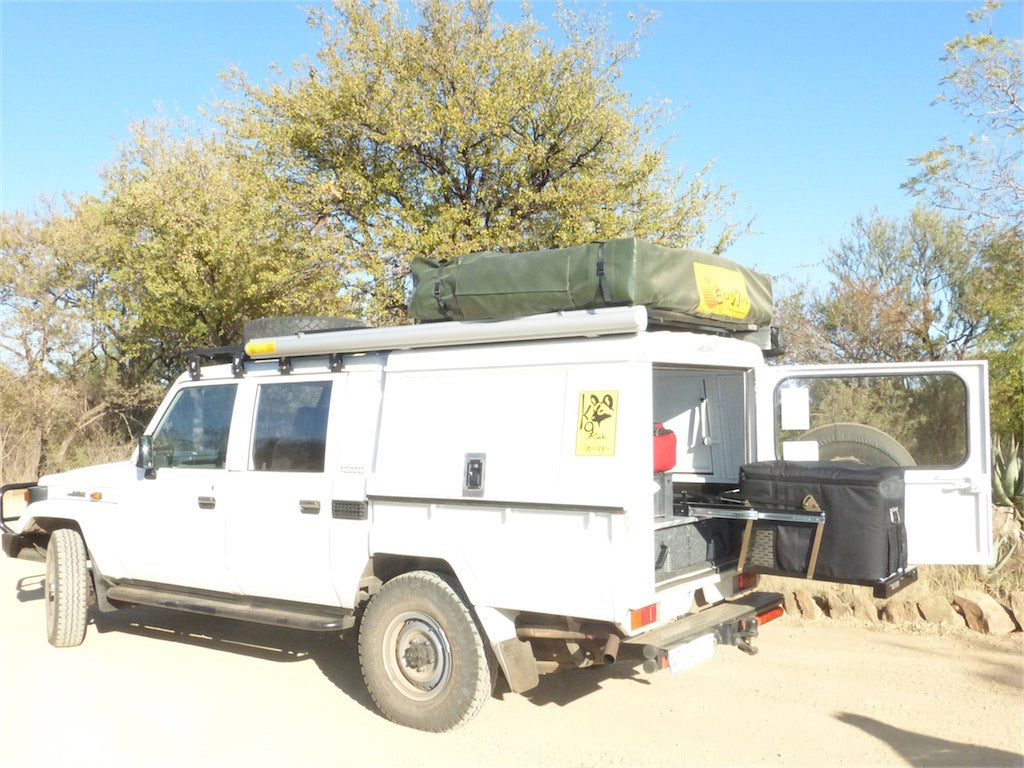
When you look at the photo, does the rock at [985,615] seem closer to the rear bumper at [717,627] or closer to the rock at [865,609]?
the rock at [865,609]

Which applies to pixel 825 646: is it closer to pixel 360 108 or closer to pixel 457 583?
pixel 457 583

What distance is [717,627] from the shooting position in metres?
4.90

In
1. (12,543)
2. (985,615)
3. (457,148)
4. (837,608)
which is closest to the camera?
(985,615)

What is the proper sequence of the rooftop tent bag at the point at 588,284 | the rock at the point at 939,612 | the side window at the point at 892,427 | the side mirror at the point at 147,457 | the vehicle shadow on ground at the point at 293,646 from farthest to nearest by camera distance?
the rock at the point at 939,612, the side mirror at the point at 147,457, the vehicle shadow on ground at the point at 293,646, the side window at the point at 892,427, the rooftop tent bag at the point at 588,284

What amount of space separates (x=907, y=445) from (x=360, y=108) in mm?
9873

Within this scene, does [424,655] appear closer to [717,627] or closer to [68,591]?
[717,627]

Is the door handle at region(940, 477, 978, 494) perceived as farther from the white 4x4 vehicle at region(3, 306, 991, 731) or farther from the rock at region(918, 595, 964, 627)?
the rock at region(918, 595, 964, 627)

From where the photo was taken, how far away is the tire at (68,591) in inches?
268

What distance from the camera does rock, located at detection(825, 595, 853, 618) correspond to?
7090mm

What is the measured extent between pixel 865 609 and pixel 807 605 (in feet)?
1.40

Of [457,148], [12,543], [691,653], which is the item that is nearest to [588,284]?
[691,653]

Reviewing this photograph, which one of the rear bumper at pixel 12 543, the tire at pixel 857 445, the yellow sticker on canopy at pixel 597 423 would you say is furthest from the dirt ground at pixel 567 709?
the yellow sticker on canopy at pixel 597 423

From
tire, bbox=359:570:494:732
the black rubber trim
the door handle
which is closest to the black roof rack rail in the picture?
the black rubber trim

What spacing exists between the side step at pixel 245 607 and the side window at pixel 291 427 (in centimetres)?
84
